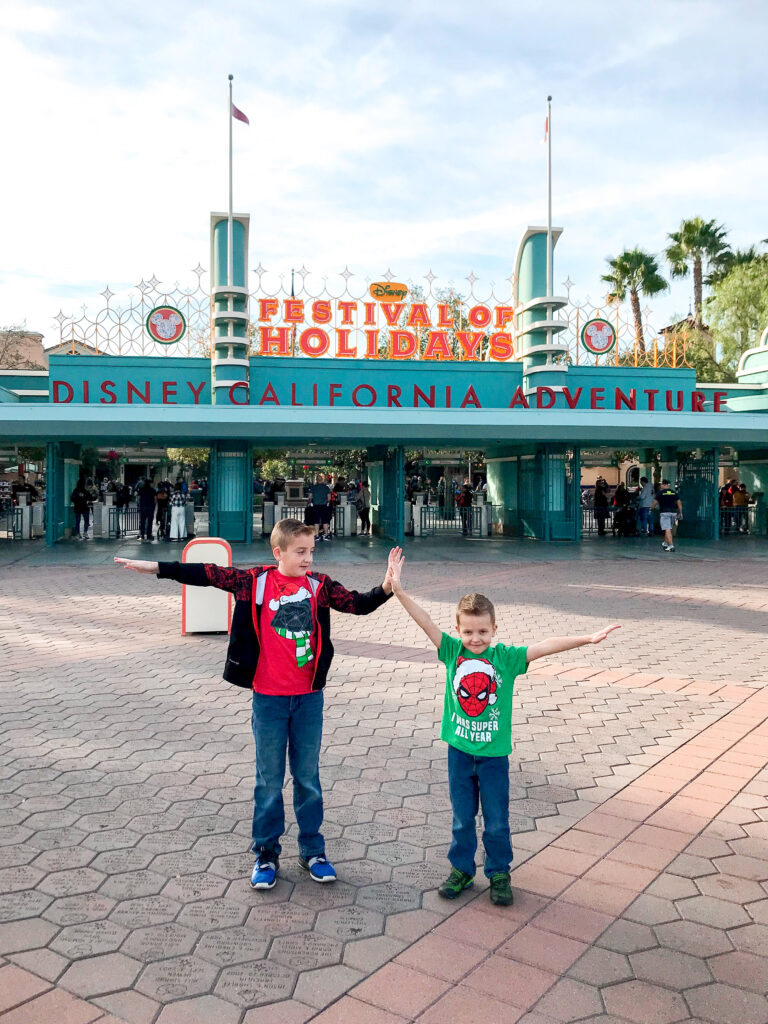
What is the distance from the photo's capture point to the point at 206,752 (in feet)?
17.2

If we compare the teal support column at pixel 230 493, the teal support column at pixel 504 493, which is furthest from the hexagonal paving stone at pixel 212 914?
the teal support column at pixel 504 493

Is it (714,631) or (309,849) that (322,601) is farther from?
(714,631)

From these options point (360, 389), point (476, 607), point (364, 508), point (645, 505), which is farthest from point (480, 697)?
point (364, 508)

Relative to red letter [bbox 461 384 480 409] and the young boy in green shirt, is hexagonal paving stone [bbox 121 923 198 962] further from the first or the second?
red letter [bbox 461 384 480 409]

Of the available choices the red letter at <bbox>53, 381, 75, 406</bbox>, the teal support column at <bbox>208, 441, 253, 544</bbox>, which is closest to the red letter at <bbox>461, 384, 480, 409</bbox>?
the teal support column at <bbox>208, 441, 253, 544</bbox>

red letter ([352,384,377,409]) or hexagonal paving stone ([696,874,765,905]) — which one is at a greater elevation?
red letter ([352,384,377,409])

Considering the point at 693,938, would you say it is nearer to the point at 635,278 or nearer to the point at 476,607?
the point at 476,607

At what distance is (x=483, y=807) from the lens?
3.45 m

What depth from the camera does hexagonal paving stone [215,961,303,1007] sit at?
278 centimetres

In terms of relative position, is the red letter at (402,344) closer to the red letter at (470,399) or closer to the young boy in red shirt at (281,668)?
the red letter at (470,399)

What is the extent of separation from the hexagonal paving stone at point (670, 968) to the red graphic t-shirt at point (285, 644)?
1.66 m

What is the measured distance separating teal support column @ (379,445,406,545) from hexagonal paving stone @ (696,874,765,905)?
16.8 m

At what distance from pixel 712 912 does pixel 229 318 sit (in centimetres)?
1985

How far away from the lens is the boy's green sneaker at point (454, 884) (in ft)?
11.2
